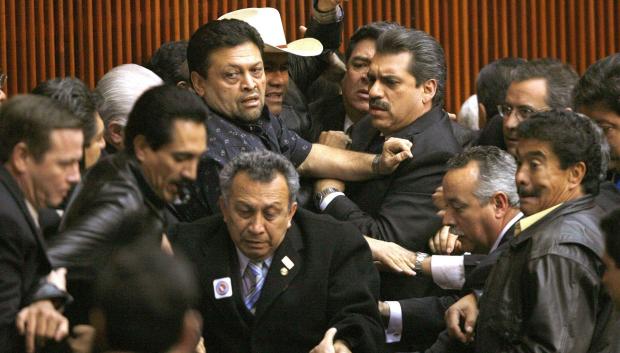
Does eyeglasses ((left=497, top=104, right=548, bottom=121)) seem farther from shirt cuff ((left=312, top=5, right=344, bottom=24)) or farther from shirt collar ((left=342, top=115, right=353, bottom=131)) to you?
shirt cuff ((left=312, top=5, right=344, bottom=24))

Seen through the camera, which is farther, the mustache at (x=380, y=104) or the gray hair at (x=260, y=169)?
the mustache at (x=380, y=104)

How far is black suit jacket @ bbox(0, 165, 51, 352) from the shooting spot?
430cm

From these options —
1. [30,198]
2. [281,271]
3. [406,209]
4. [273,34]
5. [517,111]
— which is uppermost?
[273,34]

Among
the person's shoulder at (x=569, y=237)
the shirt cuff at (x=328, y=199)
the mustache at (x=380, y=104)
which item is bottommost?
the shirt cuff at (x=328, y=199)

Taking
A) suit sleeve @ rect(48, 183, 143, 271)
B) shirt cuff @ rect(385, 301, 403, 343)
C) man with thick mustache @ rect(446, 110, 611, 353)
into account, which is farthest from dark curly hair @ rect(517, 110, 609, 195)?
suit sleeve @ rect(48, 183, 143, 271)

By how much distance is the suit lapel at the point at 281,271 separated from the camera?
18.3 ft

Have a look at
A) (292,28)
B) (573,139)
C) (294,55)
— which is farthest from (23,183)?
(292,28)

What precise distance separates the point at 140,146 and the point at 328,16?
8.60 ft

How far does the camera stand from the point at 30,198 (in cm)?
449

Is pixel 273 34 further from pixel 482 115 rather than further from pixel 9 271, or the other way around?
pixel 9 271

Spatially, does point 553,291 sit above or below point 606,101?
below

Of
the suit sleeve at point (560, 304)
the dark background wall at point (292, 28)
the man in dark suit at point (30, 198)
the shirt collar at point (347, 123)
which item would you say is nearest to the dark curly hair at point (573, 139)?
the suit sleeve at point (560, 304)

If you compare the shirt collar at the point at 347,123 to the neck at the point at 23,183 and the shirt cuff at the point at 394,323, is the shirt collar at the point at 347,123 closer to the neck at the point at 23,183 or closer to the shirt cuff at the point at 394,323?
the shirt cuff at the point at 394,323

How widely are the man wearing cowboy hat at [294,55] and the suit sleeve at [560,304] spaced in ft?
7.37
